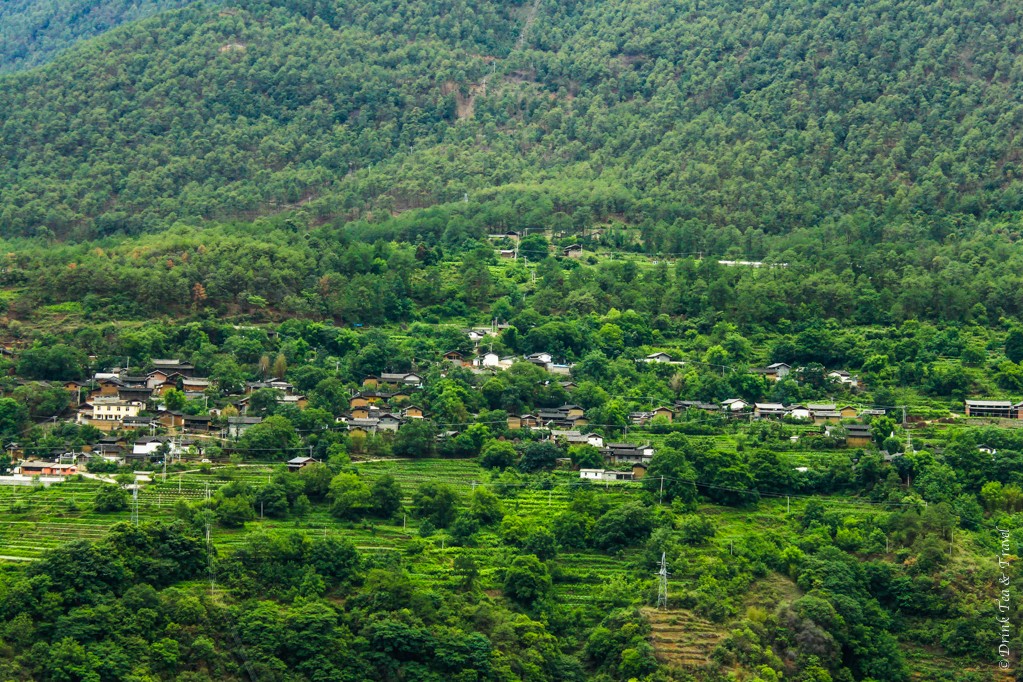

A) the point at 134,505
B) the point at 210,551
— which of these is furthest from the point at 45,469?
the point at 210,551

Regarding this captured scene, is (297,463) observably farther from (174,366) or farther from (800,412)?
(800,412)

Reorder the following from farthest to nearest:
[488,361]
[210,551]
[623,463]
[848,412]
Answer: [488,361] → [848,412] → [623,463] → [210,551]

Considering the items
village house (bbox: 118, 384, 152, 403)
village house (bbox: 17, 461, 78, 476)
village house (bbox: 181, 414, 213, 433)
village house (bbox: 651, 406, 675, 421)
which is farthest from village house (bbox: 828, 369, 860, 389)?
village house (bbox: 17, 461, 78, 476)

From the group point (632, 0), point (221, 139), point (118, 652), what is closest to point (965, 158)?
point (632, 0)

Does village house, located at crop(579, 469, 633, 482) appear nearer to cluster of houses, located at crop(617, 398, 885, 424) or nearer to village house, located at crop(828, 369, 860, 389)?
cluster of houses, located at crop(617, 398, 885, 424)

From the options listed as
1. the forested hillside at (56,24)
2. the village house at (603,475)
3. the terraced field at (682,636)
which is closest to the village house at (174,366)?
the village house at (603,475)

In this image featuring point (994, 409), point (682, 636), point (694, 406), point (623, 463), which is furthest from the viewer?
→ point (694, 406)

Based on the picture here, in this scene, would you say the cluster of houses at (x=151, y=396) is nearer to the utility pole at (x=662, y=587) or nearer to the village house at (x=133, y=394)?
the village house at (x=133, y=394)
